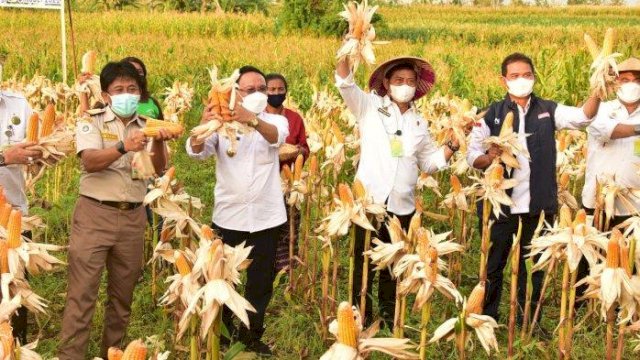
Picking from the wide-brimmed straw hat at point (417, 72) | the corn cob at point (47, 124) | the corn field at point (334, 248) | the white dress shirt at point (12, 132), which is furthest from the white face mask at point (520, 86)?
the white dress shirt at point (12, 132)

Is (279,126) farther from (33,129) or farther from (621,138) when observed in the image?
(621,138)

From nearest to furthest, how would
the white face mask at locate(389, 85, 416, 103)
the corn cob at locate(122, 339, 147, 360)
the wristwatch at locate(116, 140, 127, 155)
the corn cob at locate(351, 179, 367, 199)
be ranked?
the corn cob at locate(122, 339, 147, 360)
the wristwatch at locate(116, 140, 127, 155)
the corn cob at locate(351, 179, 367, 199)
the white face mask at locate(389, 85, 416, 103)

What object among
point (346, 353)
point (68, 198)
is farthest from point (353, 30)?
point (68, 198)

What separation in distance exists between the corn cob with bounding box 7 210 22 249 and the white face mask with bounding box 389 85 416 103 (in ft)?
7.38

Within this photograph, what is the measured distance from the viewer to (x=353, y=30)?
153 inches

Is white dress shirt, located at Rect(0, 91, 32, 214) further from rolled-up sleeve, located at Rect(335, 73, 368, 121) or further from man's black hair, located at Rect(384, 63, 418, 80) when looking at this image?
man's black hair, located at Rect(384, 63, 418, 80)

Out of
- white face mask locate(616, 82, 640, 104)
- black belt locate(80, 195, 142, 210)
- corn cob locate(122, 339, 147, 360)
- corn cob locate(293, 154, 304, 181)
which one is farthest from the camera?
corn cob locate(293, 154, 304, 181)

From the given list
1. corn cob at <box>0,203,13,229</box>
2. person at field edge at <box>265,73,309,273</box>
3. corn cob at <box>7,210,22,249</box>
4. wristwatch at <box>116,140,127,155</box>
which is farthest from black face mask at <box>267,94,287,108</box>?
corn cob at <box>7,210,22,249</box>

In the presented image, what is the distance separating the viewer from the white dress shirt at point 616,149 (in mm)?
A: 4871

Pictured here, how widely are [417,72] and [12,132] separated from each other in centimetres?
230

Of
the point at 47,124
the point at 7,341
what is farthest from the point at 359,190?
the point at 7,341

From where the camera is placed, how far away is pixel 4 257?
296 cm

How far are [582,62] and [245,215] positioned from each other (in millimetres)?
9323

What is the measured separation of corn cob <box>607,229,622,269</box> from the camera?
125 inches
